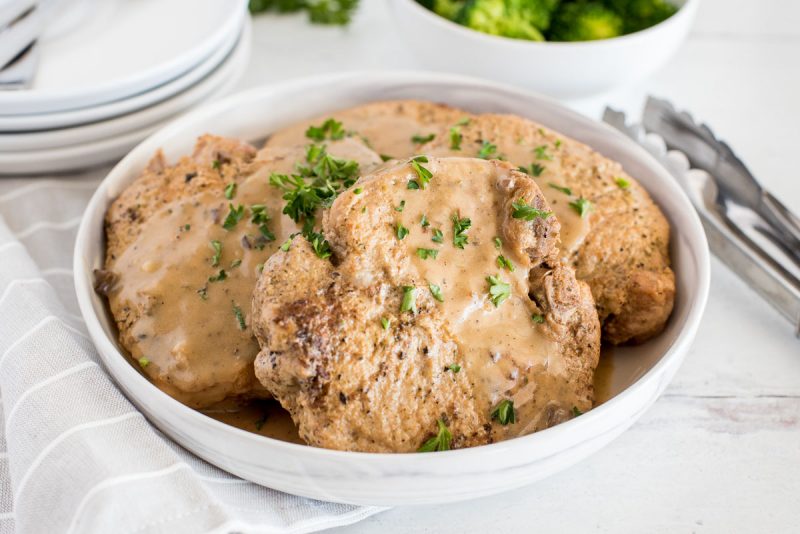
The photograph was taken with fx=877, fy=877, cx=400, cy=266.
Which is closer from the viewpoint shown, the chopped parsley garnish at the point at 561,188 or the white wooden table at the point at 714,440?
the white wooden table at the point at 714,440

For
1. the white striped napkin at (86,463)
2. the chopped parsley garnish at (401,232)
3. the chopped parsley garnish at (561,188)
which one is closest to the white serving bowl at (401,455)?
the white striped napkin at (86,463)

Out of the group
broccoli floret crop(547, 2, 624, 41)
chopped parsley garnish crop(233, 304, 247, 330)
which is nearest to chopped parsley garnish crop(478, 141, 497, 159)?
chopped parsley garnish crop(233, 304, 247, 330)

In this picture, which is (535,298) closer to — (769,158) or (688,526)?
(688,526)

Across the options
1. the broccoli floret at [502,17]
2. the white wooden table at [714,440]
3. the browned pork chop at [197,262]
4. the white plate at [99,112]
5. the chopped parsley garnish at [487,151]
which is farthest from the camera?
the broccoli floret at [502,17]

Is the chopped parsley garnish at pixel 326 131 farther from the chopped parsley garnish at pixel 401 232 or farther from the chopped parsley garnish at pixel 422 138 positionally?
the chopped parsley garnish at pixel 401 232

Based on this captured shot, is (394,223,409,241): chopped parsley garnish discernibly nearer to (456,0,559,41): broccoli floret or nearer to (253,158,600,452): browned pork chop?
(253,158,600,452): browned pork chop

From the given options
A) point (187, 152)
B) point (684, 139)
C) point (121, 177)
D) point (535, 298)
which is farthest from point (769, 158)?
point (121, 177)
